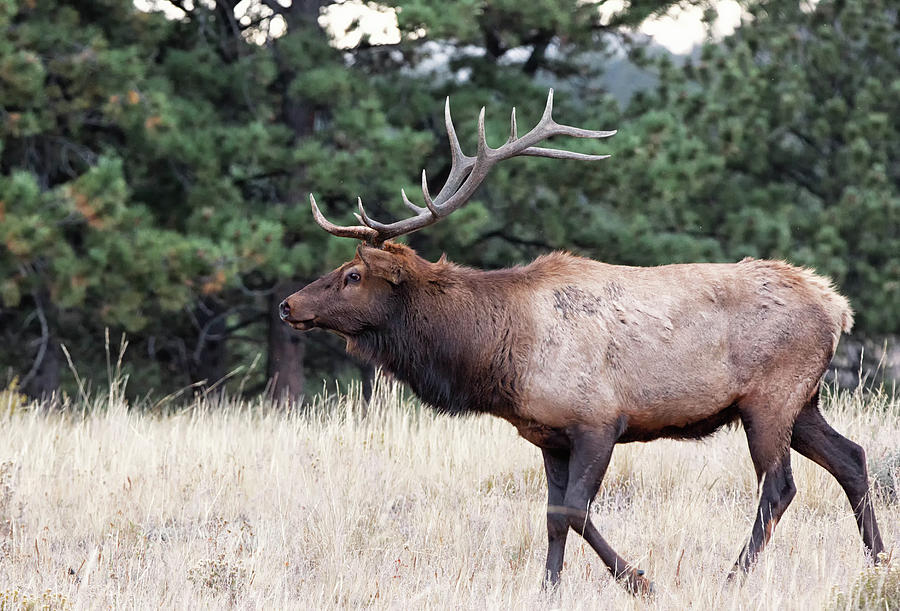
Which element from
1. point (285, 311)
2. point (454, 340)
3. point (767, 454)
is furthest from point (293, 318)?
point (767, 454)

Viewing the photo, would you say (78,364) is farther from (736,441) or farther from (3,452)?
(736,441)

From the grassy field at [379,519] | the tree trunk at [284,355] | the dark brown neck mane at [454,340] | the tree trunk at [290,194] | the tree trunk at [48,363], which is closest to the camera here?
the grassy field at [379,519]

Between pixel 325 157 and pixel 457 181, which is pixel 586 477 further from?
pixel 325 157

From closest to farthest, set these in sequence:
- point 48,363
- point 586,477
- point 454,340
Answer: point 586,477 → point 454,340 → point 48,363

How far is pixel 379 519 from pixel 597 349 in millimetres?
1588

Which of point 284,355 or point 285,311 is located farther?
point 284,355

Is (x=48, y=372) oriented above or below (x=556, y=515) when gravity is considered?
below

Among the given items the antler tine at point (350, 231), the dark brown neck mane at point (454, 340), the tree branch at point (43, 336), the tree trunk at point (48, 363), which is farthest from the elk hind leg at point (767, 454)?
the tree trunk at point (48, 363)

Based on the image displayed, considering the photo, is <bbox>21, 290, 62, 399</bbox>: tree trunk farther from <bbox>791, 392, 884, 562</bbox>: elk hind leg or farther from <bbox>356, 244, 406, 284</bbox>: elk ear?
<bbox>791, 392, 884, 562</bbox>: elk hind leg

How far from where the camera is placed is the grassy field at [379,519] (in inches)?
184

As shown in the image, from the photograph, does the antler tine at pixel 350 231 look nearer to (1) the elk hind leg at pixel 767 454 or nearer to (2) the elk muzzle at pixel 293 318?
(2) the elk muzzle at pixel 293 318

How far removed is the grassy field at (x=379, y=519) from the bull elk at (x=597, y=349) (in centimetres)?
35

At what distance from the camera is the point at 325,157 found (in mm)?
12430

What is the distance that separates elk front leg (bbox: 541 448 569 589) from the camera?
5027 millimetres
